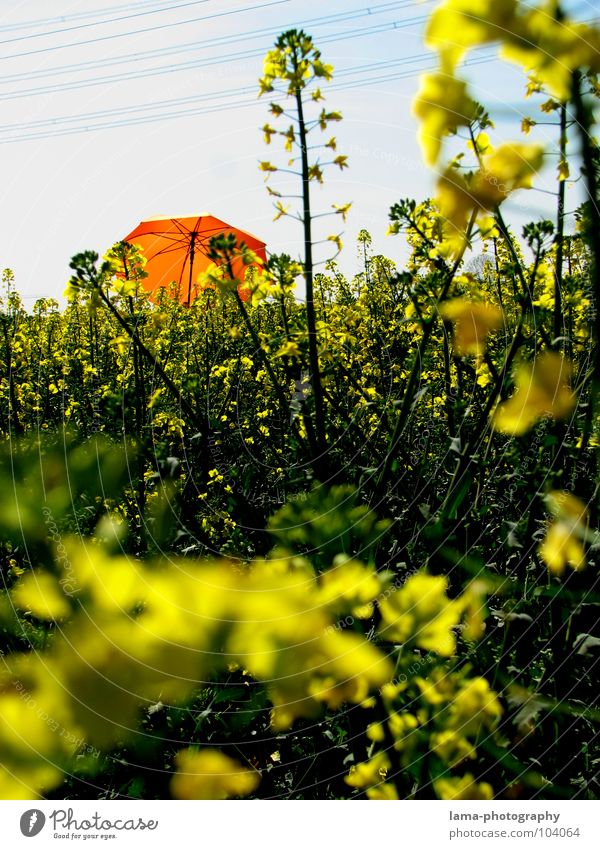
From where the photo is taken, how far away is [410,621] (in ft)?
2.00

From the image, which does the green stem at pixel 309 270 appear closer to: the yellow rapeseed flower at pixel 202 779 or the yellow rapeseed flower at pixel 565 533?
the yellow rapeseed flower at pixel 565 533

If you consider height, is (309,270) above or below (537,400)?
above

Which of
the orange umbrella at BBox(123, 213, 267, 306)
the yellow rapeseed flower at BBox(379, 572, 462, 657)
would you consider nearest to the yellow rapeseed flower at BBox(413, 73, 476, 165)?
the yellow rapeseed flower at BBox(379, 572, 462, 657)

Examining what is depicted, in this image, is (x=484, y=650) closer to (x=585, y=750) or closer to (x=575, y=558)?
(x=575, y=558)

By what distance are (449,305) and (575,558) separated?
73 centimetres

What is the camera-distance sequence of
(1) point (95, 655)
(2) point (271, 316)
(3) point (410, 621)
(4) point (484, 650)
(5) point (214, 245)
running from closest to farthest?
(1) point (95, 655), (3) point (410, 621), (4) point (484, 650), (5) point (214, 245), (2) point (271, 316)

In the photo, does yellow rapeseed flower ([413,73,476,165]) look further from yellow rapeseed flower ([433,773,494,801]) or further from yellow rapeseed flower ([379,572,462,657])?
yellow rapeseed flower ([433,773,494,801])

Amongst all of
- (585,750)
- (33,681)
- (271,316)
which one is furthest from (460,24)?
(271,316)

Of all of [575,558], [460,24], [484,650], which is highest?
[460,24]

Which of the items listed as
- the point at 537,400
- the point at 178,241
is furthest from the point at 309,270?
the point at 178,241

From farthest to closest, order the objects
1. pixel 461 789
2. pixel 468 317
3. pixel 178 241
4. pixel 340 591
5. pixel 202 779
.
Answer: pixel 178 241
pixel 468 317
pixel 461 789
pixel 202 779
pixel 340 591

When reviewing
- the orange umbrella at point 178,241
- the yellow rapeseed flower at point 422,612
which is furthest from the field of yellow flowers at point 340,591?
the orange umbrella at point 178,241

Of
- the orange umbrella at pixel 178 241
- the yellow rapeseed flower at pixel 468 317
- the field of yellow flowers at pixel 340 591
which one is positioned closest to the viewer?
the field of yellow flowers at pixel 340 591

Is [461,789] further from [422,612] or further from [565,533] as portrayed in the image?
[565,533]
